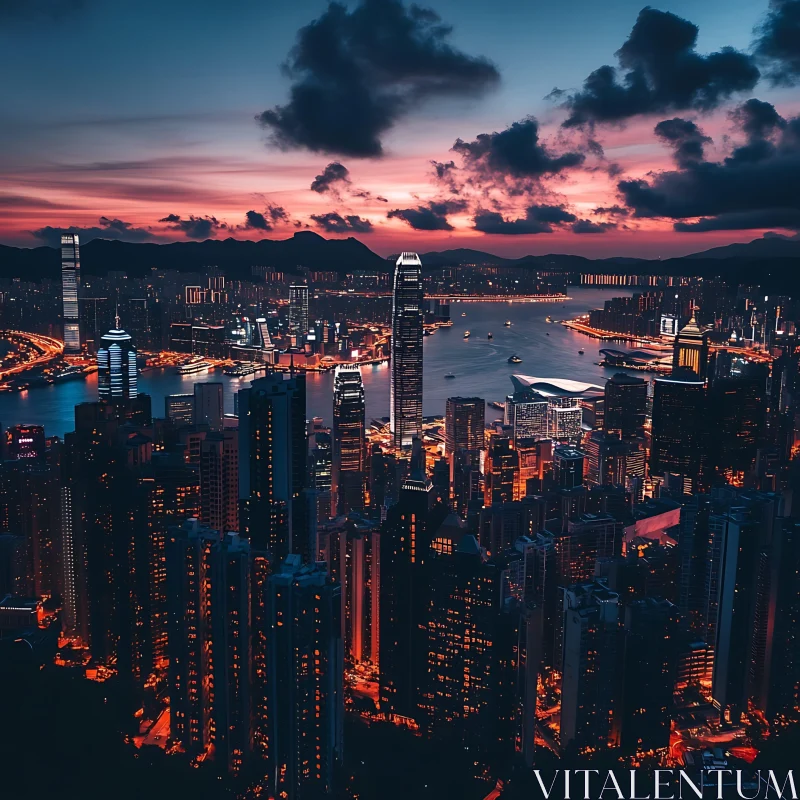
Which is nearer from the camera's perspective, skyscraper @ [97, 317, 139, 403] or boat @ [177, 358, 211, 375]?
skyscraper @ [97, 317, 139, 403]

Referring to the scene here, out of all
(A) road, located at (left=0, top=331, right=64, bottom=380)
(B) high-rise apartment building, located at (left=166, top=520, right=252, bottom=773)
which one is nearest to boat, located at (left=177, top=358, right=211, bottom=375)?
(A) road, located at (left=0, top=331, right=64, bottom=380)

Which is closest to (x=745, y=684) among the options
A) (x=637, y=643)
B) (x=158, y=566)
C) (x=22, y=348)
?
Answer: (x=637, y=643)

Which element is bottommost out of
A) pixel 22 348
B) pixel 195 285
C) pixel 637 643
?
pixel 637 643

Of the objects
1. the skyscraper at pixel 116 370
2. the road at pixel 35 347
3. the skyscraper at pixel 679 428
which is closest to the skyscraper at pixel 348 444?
the skyscraper at pixel 116 370

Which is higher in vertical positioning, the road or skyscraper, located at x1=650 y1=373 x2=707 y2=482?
the road

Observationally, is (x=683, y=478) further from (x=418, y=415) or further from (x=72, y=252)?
(x=72, y=252)

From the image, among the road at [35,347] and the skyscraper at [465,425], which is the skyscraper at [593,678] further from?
the road at [35,347]

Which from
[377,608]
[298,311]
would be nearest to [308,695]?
[377,608]

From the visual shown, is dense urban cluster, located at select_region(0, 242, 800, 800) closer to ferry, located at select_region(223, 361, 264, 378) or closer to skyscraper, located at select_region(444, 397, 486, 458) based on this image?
skyscraper, located at select_region(444, 397, 486, 458)
